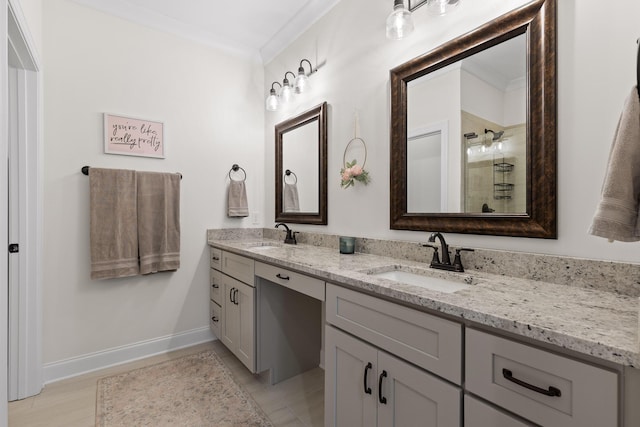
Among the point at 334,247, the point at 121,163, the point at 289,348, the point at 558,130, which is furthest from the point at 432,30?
the point at 121,163

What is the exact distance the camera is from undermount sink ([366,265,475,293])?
4.21 feet

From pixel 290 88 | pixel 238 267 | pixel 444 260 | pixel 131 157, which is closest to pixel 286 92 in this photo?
pixel 290 88

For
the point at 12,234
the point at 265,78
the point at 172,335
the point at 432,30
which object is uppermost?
the point at 265,78

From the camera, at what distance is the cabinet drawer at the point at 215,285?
2486 millimetres

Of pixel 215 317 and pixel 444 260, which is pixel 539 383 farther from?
pixel 215 317

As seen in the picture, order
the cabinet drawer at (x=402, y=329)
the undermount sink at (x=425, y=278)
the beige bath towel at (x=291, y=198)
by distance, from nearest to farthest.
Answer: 1. the cabinet drawer at (x=402, y=329)
2. the undermount sink at (x=425, y=278)
3. the beige bath towel at (x=291, y=198)

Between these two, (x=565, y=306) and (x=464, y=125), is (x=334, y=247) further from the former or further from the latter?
(x=565, y=306)

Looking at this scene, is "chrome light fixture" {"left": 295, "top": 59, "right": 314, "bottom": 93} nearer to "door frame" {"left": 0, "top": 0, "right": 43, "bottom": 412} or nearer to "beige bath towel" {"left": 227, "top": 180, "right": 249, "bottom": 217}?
"beige bath towel" {"left": 227, "top": 180, "right": 249, "bottom": 217}

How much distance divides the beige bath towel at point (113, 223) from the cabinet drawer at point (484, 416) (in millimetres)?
2266

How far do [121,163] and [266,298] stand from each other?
1.47 metres

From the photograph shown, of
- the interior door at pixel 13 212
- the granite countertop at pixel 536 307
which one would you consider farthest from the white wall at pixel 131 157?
the granite countertop at pixel 536 307

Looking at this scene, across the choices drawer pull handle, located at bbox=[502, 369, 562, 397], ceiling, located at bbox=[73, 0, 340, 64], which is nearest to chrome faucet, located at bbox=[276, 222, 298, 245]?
ceiling, located at bbox=[73, 0, 340, 64]

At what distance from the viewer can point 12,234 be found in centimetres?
187

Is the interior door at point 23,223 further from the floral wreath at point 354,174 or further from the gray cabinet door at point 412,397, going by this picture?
the gray cabinet door at point 412,397
